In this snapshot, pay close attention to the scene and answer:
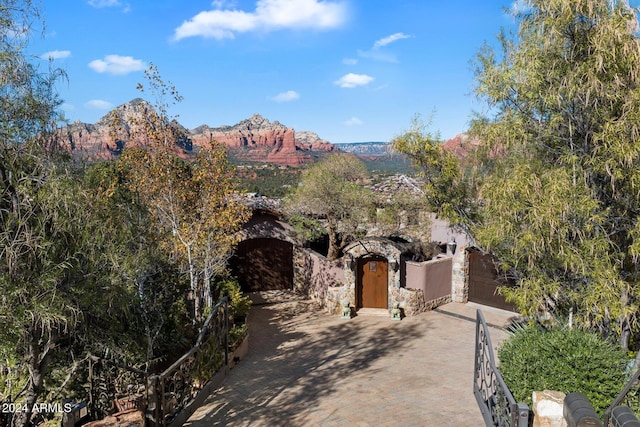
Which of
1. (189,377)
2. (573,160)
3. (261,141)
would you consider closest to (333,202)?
(189,377)

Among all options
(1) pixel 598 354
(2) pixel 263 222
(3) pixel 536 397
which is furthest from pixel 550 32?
(2) pixel 263 222

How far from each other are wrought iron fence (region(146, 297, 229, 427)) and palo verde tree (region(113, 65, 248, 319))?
1.81 metres

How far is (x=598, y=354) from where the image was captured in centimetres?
714

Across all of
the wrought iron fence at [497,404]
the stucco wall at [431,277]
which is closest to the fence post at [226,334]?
the wrought iron fence at [497,404]

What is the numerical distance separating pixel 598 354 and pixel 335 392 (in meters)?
5.23

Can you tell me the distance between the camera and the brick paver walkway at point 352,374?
8.62 m

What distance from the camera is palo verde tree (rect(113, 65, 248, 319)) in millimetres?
12656

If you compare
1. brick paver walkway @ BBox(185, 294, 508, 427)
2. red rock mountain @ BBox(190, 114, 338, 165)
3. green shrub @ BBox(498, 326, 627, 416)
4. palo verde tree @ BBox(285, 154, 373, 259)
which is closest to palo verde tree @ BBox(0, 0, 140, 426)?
brick paver walkway @ BBox(185, 294, 508, 427)

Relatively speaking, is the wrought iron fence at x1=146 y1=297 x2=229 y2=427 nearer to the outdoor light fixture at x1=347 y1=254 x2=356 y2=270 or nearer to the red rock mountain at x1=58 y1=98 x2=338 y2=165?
the red rock mountain at x1=58 y1=98 x2=338 y2=165

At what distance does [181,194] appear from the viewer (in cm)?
1295

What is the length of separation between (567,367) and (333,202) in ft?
38.5

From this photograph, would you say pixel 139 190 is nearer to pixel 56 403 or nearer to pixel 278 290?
pixel 56 403

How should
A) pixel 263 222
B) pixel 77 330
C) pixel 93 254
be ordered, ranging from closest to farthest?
pixel 93 254, pixel 77 330, pixel 263 222

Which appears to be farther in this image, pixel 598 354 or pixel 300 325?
pixel 300 325
